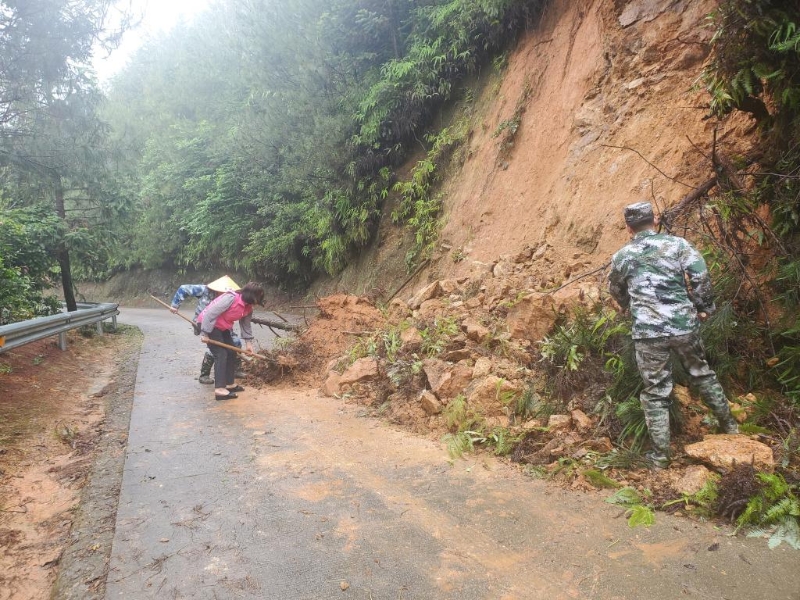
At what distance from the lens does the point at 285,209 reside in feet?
60.3

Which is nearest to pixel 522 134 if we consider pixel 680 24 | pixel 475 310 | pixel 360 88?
pixel 680 24

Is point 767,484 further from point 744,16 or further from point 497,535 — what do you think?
point 744,16

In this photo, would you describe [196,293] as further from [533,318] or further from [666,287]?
[666,287]

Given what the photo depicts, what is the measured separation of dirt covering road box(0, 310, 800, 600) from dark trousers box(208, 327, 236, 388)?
2081mm

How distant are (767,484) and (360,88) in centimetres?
1346

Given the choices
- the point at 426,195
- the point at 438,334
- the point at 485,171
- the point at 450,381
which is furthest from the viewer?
the point at 426,195

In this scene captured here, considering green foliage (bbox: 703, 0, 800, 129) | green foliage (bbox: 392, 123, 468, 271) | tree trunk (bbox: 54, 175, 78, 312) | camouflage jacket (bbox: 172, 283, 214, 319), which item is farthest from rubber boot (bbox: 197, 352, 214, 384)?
tree trunk (bbox: 54, 175, 78, 312)

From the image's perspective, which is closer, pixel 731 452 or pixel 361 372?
pixel 731 452

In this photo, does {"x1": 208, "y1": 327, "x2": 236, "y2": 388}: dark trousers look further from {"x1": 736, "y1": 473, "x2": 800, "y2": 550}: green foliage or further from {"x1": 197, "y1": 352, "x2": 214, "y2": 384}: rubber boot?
{"x1": 736, "y1": 473, "x2": 800, "y2": 550}: green foliage

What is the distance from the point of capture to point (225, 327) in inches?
299

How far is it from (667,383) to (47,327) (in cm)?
975

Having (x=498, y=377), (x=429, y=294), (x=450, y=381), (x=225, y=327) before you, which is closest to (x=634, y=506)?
(x=498, y=377)

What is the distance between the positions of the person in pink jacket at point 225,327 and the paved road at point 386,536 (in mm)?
2016

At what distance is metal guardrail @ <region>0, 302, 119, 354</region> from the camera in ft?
23.3
